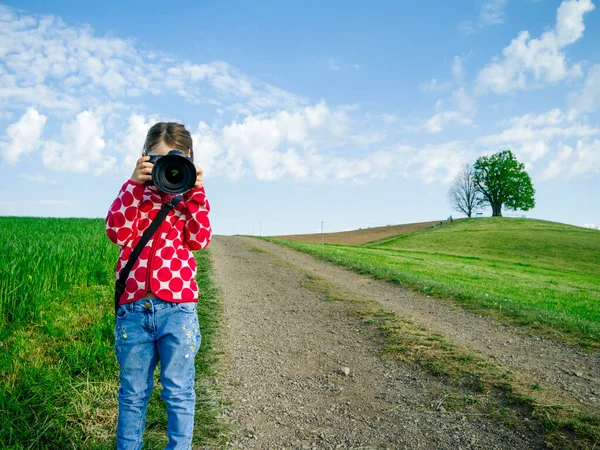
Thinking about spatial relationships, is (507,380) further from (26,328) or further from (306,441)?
(26,328)

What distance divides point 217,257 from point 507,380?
1342cm

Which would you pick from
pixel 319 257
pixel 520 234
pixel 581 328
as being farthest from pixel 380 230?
pixel 581 328

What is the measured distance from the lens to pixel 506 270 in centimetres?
2414

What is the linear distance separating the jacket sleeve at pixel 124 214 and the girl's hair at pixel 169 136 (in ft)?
1.12

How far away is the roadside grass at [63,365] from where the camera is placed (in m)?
3.56

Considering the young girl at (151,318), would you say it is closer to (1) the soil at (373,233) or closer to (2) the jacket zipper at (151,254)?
(2) the jacket zipper at (151,254)

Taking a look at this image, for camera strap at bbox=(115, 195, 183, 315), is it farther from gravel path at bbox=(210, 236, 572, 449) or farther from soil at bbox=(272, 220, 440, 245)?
soil at bbox=(272, 220, 440, 245)

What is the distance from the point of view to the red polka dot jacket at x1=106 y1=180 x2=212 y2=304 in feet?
9.29

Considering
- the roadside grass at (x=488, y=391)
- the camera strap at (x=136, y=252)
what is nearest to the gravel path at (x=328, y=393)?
the roadside grass at (x=488, y=391)

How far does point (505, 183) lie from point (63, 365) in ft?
255

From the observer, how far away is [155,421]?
3.78 metres

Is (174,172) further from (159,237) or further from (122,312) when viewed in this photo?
(122,312)

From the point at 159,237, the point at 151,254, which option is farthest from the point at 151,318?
the point at 159,237

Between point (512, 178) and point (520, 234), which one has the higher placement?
point (512, 178)
